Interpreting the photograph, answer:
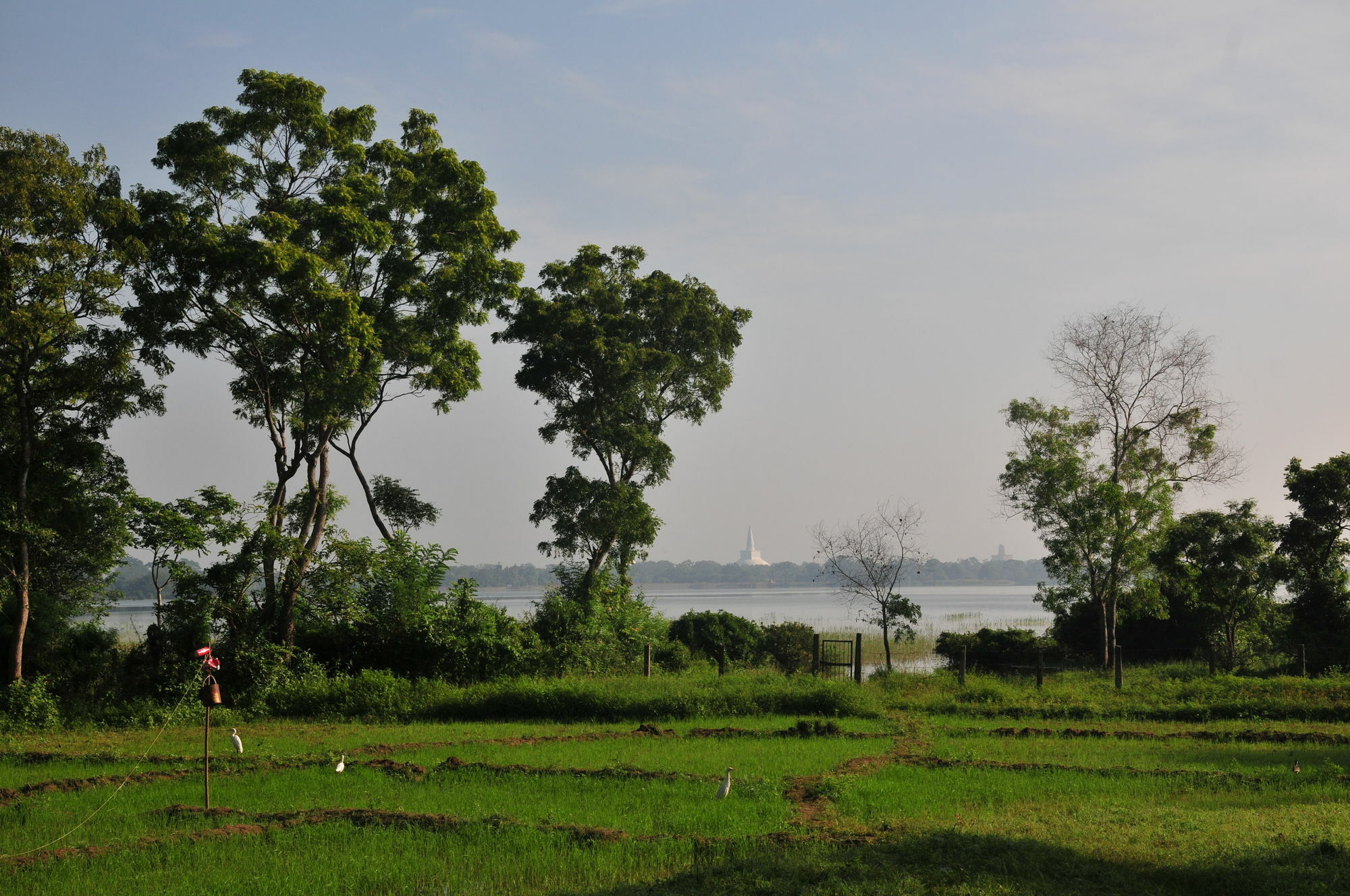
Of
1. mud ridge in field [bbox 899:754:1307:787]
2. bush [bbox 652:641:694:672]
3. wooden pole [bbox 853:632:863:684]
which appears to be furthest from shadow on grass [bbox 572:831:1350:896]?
bush [bbox 652:641:694:672]

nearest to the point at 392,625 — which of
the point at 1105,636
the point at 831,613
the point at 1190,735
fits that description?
the point at 1190,735

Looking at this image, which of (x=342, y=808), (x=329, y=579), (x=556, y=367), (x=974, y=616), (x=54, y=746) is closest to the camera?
(x=342, y=808)

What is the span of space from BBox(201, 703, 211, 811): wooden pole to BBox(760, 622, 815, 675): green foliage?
19.1 metres

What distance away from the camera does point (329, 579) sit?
21828 mm

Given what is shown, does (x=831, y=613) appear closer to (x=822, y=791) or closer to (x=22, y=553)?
(x=22, y=553)

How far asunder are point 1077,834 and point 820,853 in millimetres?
2530

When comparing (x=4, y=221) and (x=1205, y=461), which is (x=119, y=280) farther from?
(x=1205, y=461)

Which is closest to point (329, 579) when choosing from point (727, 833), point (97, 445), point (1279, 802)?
point (97, 445)

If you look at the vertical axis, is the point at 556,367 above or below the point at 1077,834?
above

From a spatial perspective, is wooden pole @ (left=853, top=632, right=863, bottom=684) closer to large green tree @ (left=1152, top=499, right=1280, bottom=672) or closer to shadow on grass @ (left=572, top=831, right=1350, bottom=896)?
large green tree @ (left=1152, top=499, right=1280, bottom=672)

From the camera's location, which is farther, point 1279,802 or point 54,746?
point 54,746

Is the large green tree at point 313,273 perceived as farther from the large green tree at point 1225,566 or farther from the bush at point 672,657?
the large green tree at point 1225,566

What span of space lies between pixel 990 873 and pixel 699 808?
3.74 meters

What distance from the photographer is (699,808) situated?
1067 centimetres
